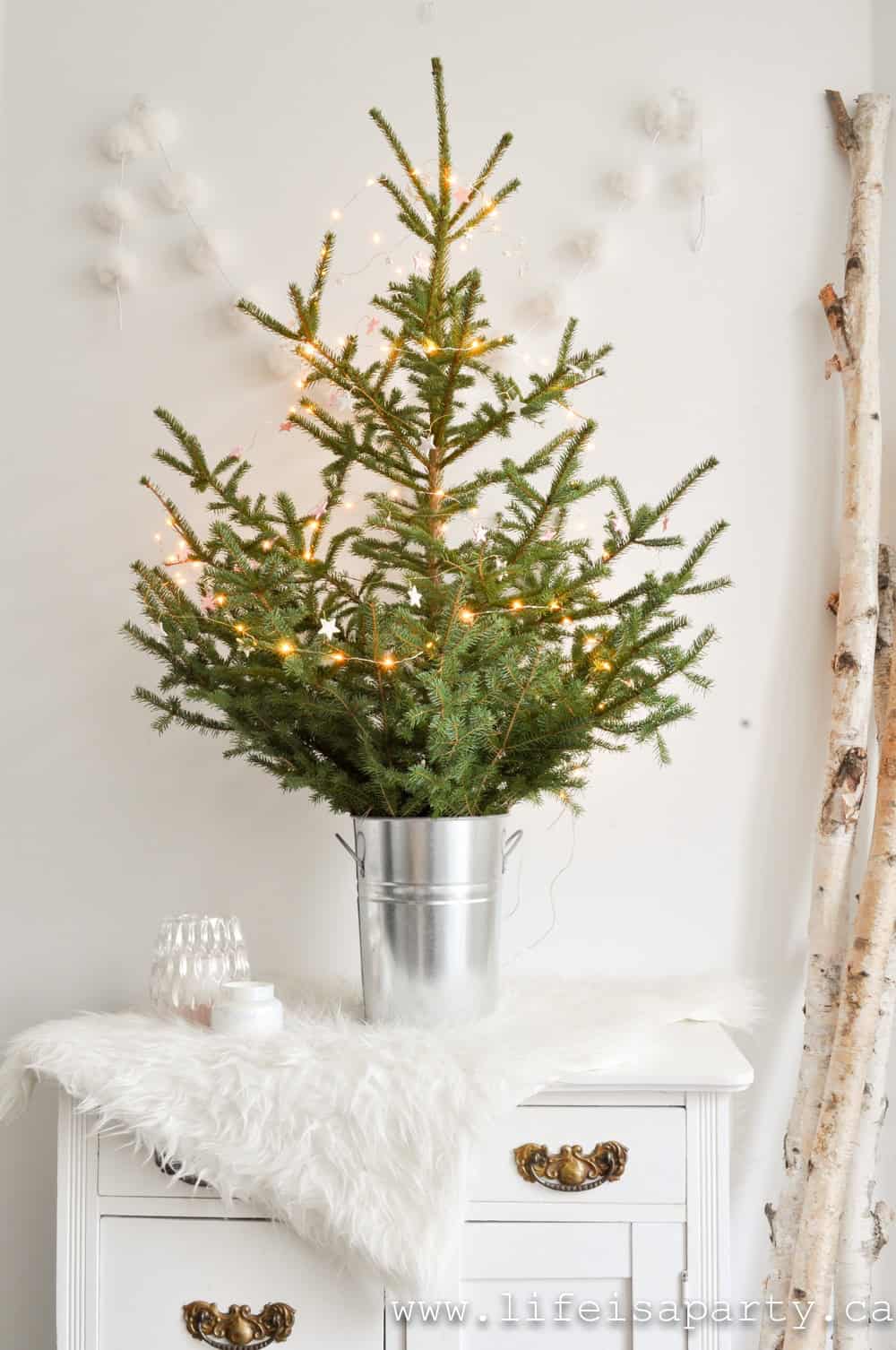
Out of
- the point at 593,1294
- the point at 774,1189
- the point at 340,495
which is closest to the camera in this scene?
the point at 593,1294

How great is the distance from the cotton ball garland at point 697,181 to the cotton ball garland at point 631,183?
1.6 inches

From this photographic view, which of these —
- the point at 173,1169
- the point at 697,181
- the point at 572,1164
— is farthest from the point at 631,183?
the point at 173,1169

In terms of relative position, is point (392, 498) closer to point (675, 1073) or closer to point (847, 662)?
point (847, 662)

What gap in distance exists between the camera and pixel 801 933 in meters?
1.76

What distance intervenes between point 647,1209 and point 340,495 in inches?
38.5

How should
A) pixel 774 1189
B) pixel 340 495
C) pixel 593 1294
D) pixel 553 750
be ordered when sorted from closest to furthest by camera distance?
1. pixel 593 1294
2. pixel 553 750
3. pixel 340 495
4. pixel 774 1189

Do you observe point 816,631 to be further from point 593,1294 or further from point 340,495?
point 593,1294

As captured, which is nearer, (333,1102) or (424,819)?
(333,1102)

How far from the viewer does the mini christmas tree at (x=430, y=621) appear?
1.33 meters

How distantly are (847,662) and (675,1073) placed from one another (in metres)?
0.68

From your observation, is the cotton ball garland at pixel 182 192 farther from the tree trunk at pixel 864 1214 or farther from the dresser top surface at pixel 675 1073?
the tree trunk at pixel 864 1214

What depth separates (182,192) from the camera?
1793 millimetres

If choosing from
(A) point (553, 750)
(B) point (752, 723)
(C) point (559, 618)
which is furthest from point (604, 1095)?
(B) point (752, 723)

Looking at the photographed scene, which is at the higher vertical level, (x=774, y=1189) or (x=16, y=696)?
(x=16, y=696)
